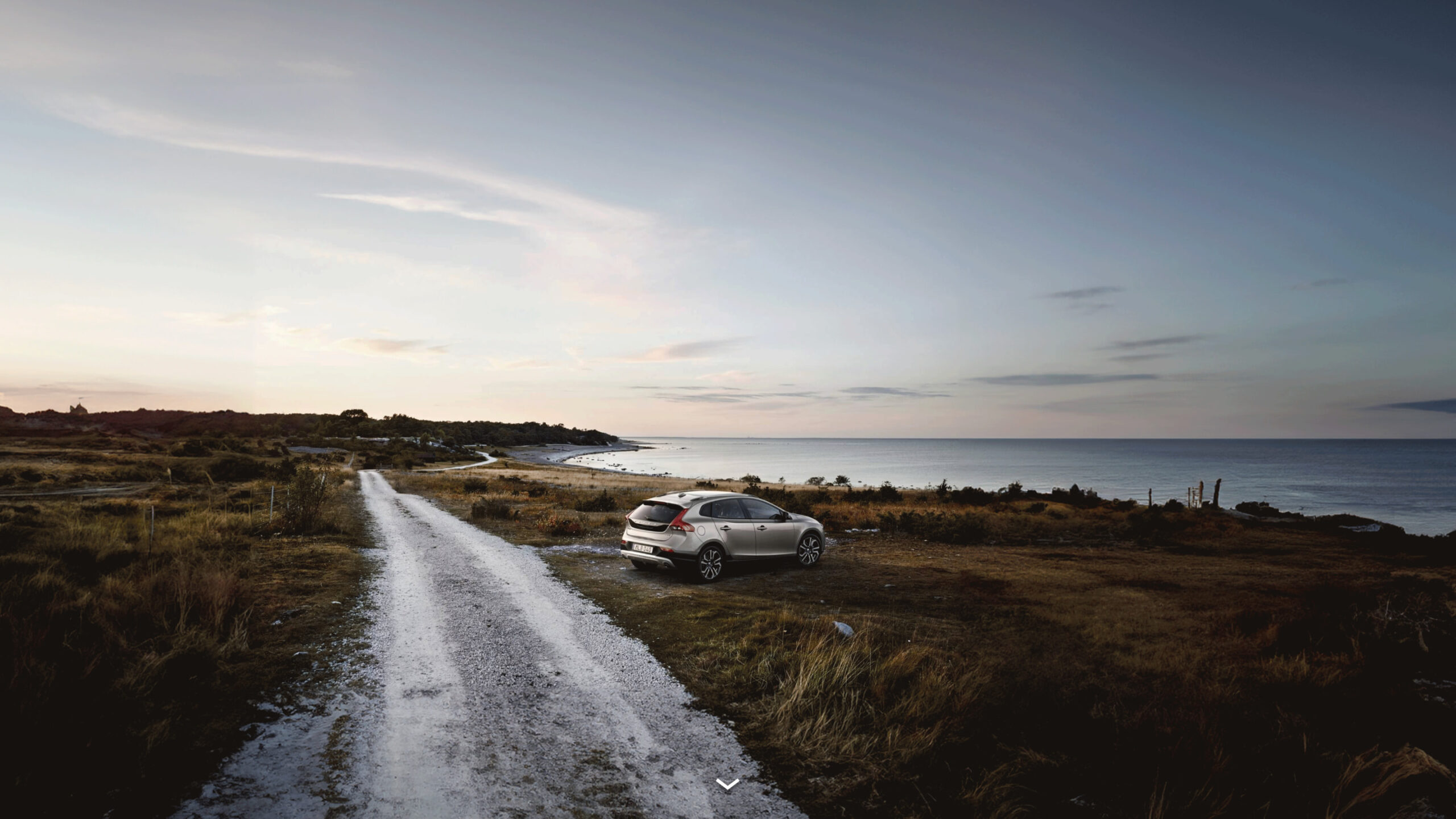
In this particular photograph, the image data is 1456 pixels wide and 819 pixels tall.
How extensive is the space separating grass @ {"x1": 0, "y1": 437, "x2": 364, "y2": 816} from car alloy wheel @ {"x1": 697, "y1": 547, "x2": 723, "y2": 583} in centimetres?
654

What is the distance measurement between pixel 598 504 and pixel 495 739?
2171 cm

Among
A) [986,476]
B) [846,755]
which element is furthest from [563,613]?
[986,476]

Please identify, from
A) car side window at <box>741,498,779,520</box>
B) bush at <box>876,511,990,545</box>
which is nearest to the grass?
car side window at <box>741,498,779,520</box>

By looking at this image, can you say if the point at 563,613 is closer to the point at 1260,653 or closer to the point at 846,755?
the point at 846,755

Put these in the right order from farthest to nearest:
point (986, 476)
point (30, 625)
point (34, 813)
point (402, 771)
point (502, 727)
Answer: point (986, 476) → point (30, 625) → point (502, 727) → point (402, 771) → point (34, 813)

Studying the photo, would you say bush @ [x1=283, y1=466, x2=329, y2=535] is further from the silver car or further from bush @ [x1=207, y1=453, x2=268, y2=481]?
bush @ [x1=207, y1=453, x2=268, y2=481]

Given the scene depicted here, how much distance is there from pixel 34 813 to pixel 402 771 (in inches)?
83.4

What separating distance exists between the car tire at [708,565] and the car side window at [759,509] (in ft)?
4.01

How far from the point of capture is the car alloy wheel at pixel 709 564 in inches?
A: 509

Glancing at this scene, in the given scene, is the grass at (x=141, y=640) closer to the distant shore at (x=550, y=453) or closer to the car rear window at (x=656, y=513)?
the car rear window at (x=656, y=513)

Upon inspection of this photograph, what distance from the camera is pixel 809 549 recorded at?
1534 centimetres

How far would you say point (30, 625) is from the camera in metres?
6.21

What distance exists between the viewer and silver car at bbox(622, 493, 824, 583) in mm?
12773

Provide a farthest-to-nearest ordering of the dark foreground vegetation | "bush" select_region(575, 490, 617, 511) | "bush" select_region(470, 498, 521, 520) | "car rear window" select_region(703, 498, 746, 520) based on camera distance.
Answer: "bush" select_region(575, 490, 617, 511) < "bush" select_region(470, 498, 521, 520) < "car rear window" select_region(703, 498, 746, 520) < the dark foreground vegetation
